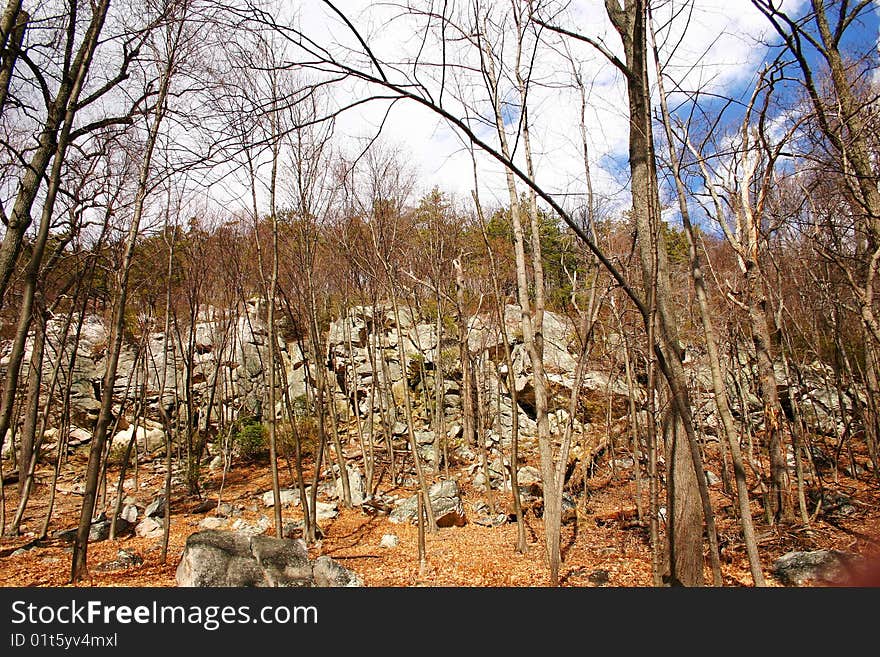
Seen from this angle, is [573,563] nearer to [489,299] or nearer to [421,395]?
[489,299]

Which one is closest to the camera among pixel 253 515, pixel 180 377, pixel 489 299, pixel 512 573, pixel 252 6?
pixel 252 6

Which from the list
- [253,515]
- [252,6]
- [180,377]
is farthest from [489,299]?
[252,6]

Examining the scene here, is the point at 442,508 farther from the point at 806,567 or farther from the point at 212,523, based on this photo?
the point at 806,567

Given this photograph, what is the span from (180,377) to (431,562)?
14951mm

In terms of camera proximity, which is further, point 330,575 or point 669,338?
point 330,575

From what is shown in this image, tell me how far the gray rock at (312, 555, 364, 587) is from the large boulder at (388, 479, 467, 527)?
497cm

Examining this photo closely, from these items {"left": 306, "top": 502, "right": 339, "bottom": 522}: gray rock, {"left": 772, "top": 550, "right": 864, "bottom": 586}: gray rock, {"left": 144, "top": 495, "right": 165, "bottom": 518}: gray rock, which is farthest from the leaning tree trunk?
{"left": 144, "top": 495, "right": 165, "bottom": 518}: gray rock

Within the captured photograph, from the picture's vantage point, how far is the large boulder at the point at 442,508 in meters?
11.1

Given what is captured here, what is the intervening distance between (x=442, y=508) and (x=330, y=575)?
5904 mm

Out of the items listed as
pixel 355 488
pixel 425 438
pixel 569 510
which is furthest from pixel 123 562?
pixel 425 438

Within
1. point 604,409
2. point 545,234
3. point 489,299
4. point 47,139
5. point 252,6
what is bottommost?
point 604,409

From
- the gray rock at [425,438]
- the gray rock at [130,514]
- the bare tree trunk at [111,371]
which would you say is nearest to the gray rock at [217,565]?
the bare tree trunk at [111,371]

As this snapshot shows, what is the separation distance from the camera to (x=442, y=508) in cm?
1125

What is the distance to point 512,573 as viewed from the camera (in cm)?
743
